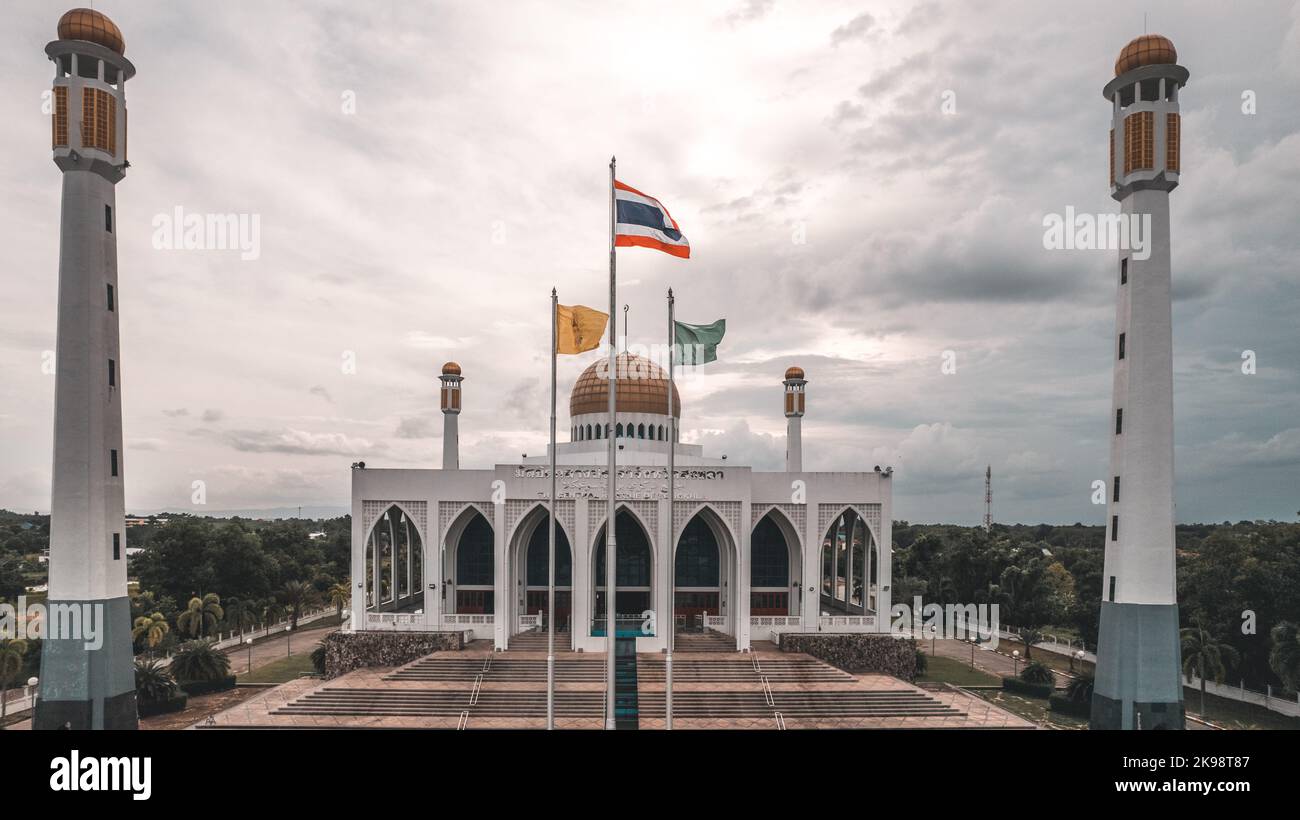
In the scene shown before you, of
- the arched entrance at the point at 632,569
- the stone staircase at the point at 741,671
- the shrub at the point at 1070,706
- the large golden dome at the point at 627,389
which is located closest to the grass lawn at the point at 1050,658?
the shrub at the point at 1070,706

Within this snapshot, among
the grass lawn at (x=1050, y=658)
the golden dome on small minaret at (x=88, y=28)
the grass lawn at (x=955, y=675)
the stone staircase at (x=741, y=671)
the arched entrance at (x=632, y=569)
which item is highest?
the golden dome on small minaret at (x=88, y=28)

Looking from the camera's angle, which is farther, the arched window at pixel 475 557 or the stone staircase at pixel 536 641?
the arched window at pixel 475 557

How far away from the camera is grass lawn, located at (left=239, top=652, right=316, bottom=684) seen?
38094 millimetres

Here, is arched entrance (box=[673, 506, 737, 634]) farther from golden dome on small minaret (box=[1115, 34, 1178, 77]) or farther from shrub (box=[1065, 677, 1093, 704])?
golden dome on small minaret (box=[1115, 34, 1178, 77])

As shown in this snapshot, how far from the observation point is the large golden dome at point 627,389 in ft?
140

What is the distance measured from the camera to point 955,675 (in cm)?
4044

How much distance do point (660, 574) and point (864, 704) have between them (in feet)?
35.7

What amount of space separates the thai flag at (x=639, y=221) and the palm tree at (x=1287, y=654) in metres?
31.7

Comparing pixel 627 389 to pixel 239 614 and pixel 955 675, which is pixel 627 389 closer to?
pixel 955 675

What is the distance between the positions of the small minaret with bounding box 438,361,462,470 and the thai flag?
1240 inches

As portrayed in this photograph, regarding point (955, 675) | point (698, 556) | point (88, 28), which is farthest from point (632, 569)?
point (88, 28)

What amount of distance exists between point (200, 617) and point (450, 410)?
56.4 ft

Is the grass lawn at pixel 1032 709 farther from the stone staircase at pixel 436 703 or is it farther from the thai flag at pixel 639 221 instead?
the thai flag at pixel 639 221
